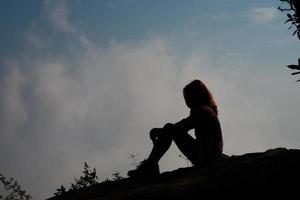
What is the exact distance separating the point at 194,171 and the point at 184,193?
1331 millimetres

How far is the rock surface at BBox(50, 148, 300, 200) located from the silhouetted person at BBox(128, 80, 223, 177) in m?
0.46

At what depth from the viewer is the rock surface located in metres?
5.51

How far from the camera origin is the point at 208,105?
765 cm

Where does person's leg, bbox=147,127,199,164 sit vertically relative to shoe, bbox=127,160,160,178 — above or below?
above

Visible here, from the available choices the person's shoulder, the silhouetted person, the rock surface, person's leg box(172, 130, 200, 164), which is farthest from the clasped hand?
the rock surface

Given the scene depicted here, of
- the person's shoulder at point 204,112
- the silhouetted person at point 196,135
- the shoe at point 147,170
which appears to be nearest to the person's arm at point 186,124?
the silhouetted person at point 196,135

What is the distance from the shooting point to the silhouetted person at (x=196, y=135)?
7.19 metres

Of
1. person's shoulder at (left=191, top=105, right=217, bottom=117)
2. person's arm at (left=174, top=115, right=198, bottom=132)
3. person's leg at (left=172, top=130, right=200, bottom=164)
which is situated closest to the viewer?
person's shoulder at (left=191, top=105, right=217, bottom=117)

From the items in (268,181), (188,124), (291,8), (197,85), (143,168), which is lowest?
(268,181)

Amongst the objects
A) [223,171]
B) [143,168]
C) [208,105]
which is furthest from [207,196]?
[208,105]

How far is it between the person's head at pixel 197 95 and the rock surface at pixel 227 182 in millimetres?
1339

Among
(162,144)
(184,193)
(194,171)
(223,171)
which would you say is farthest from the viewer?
(162,144)

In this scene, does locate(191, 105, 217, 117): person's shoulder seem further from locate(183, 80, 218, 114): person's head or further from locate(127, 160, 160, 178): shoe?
locate(127, 160, 160, 178): shoe

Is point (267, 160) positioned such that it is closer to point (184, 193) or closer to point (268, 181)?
point (268, 181)
